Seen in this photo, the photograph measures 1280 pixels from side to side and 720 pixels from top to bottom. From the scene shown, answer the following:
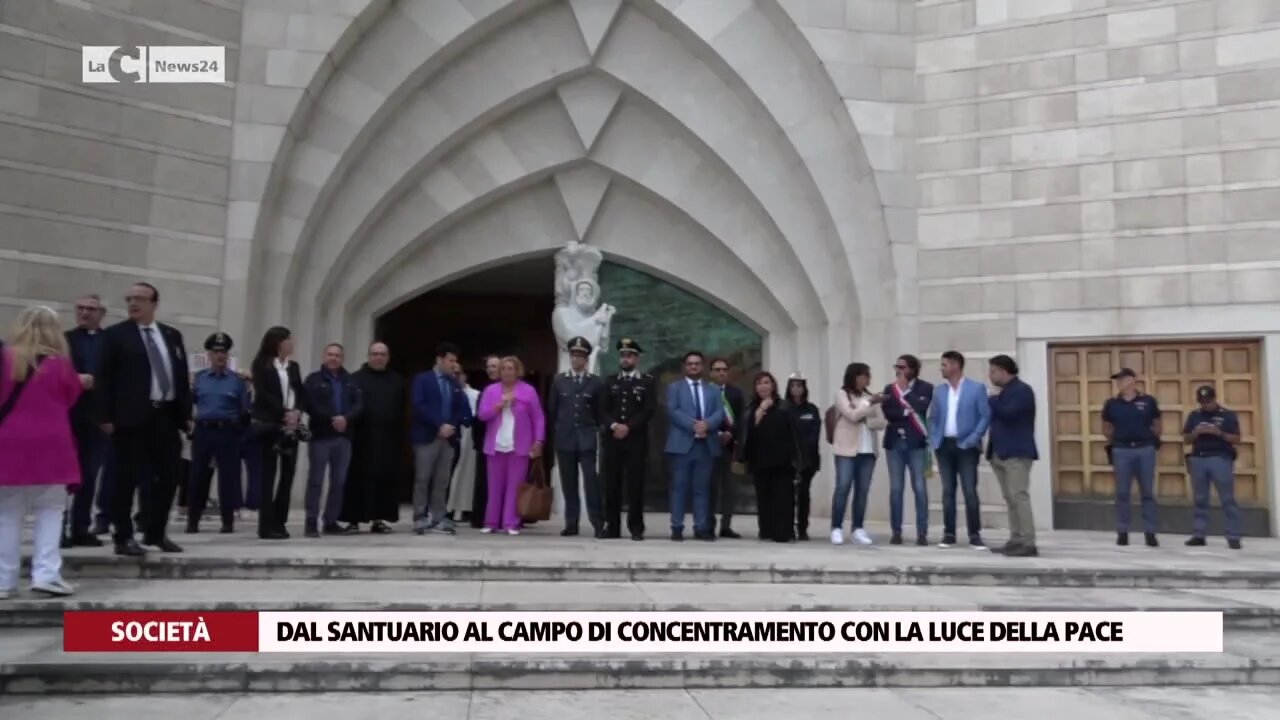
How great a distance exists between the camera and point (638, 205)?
545 inches

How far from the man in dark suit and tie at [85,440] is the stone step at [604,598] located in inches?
42.5

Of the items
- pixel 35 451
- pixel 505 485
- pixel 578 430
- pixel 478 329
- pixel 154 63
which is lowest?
pixel 505 485

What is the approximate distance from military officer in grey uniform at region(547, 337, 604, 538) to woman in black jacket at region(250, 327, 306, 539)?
2.15m

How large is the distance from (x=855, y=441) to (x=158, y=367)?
5364 mm

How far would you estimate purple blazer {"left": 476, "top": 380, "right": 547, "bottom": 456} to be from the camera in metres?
8.59

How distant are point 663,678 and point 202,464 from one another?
16.8ft

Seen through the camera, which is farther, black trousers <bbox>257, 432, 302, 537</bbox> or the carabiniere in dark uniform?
the carabiniere in dark uniform

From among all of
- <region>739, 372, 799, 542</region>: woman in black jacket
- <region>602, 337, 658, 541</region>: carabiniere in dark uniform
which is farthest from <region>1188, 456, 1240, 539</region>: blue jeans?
<region>602, 337, 658, 541</region>: carabiniere in dark uniform

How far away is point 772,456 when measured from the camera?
838 centimetres

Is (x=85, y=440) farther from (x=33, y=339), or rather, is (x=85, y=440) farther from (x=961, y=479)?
(x=961, y=479)

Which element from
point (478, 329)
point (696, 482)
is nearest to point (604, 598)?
point (696, 482)

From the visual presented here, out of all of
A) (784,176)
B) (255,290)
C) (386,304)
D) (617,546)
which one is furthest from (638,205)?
(617,546)

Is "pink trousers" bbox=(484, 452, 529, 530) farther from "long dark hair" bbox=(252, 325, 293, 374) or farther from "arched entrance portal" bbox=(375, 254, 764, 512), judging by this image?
"arched entrance portal" bbox=(375, 254, 764, 512)

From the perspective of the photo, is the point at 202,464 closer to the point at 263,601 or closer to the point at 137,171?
the point at 263,601
